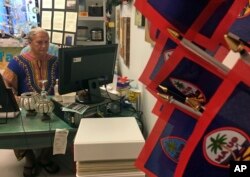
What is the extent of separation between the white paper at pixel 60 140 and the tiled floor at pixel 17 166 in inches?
33.9

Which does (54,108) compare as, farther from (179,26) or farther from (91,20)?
(91,20)

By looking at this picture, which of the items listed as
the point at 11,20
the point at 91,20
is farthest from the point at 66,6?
the point at 11,20

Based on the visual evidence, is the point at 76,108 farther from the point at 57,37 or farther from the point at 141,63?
the point at 57,37

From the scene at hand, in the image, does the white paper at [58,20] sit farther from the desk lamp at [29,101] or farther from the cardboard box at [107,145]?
the cardboard box at [107,145]

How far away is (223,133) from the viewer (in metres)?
0.56

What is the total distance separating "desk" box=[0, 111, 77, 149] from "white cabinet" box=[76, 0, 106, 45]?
105 inches

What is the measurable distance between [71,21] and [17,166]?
222cm

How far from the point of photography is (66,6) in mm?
4348

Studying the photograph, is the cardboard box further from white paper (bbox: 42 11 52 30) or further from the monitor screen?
the monitor screen

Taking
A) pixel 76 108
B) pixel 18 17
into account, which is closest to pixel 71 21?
pixel 18 17

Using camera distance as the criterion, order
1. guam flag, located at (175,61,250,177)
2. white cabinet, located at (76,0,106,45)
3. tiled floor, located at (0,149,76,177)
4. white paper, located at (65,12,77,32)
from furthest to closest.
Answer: white cabinet, located at (76,0,106,45), white paper, located at (65,12,77,32), tiled floor, located at (0,149,76,177), guam flag, located at (175,61,250,177)

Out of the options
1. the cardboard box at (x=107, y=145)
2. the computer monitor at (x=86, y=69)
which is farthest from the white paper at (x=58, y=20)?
the cardboard box at (x=107, y=145)

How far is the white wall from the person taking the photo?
2107 mm

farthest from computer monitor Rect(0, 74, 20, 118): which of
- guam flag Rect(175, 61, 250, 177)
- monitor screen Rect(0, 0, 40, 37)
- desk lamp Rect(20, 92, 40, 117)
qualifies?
monitor screen Rect(0, 0, 40, 37)
